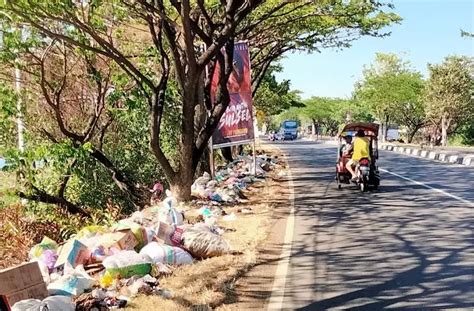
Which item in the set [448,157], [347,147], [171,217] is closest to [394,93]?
[448,157]

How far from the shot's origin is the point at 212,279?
670 cm

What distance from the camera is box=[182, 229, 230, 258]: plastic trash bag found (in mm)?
7852

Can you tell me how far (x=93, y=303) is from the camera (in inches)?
223

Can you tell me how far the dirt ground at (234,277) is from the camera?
5.88 meters

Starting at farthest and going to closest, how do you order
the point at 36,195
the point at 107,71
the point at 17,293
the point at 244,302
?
the point at 107,71
the point at 36,195
the point at 244,302
the point at 17,293

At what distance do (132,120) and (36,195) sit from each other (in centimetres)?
498

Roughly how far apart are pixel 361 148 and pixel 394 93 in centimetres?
4070

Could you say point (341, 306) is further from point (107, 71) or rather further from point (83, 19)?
point (107, 71)

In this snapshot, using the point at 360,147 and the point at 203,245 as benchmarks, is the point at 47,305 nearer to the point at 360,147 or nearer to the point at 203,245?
the point at 203,245

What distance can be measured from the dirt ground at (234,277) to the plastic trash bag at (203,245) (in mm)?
180

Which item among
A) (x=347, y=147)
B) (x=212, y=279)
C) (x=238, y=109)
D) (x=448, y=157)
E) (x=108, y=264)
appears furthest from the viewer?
(x=448, y=157)

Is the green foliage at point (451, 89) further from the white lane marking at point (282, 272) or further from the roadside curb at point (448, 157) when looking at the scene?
the white lane marking at point (282, 272)

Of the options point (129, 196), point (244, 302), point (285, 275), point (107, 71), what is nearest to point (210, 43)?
point (107, 71)

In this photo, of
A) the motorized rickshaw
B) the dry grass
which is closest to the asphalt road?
the motorized rickshaw
